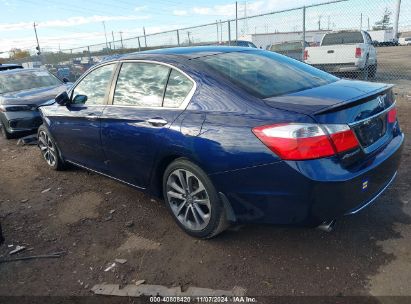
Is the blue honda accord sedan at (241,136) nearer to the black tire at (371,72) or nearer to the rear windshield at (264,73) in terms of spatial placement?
the rear windshield at (264,73)

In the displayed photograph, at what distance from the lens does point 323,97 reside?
270 centimetres

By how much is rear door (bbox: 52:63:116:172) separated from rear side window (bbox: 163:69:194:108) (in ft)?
3.18

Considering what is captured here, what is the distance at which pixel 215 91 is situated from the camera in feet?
9.61

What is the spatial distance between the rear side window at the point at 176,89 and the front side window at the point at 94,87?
3.30 feet

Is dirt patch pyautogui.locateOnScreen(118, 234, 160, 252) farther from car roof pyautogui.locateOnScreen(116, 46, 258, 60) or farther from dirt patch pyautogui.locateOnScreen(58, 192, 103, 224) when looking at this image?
car roof pyautogui.locateOnScreen(116, 46, 258, 60)

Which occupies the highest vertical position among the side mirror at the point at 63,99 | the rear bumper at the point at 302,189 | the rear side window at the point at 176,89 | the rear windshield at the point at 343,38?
the rear windshield at the point at 343,38

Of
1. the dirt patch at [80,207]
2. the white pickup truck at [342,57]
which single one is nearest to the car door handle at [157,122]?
the dirt patch at [80,207]

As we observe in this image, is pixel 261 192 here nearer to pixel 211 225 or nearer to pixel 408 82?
pixel 211 225

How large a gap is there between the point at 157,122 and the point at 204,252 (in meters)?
1.18

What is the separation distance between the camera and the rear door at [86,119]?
401 centimetres

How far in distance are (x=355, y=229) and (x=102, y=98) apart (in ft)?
9.29

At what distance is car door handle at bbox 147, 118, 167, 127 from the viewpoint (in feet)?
10.4

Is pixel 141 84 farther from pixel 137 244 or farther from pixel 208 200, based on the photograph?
pixel 137 244

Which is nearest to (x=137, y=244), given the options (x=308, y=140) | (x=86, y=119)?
(x=86, y=119)
